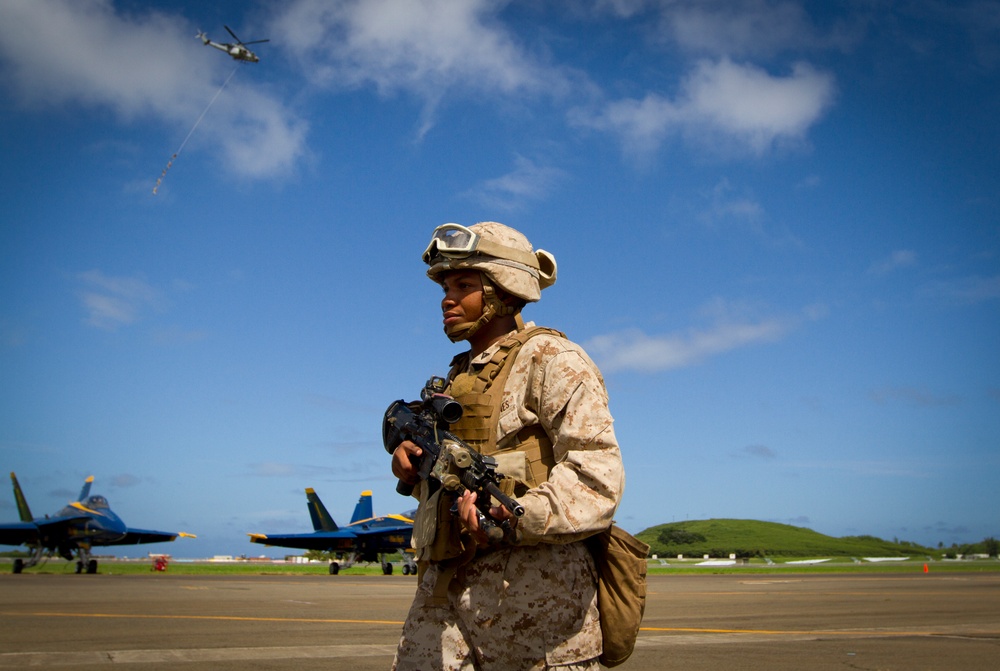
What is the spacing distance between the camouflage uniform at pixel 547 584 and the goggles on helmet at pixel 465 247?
1.78 ft

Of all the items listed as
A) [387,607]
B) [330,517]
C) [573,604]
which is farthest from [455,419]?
[330,517]

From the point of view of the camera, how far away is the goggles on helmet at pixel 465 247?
10.4 feet

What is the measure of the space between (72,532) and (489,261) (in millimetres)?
43899

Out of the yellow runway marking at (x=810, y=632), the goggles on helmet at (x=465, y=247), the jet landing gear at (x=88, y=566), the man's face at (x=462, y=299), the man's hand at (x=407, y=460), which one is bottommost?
the jet landing gear at (x=88, y=566)

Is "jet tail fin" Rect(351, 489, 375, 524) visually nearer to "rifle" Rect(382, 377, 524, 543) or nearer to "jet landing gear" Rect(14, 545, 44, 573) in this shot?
"jet landing gear" Rect(14, 545, 44, 573)

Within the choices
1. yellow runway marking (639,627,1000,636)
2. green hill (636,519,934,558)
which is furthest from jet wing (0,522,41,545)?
green hill (636,519,934,558)

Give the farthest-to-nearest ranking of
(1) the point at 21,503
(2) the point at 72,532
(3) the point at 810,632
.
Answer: (1) the point at 21,503, (2) the point at 72,532, (3) the point at 810,632

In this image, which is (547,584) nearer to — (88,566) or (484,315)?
(484,315)

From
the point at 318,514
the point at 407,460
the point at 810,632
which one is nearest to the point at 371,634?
the point at 810,632

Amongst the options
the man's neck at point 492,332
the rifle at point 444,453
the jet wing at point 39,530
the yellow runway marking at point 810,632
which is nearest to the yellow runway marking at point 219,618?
the yellow runway marking at point 810,632

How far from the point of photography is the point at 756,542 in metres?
150

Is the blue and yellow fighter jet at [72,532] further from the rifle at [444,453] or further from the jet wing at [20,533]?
the rifle at [444,453]

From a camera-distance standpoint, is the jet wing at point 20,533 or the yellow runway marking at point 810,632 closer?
the yellow runway marking at point 810,632

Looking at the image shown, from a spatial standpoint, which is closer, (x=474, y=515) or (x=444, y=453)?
(x=474, y=515)
